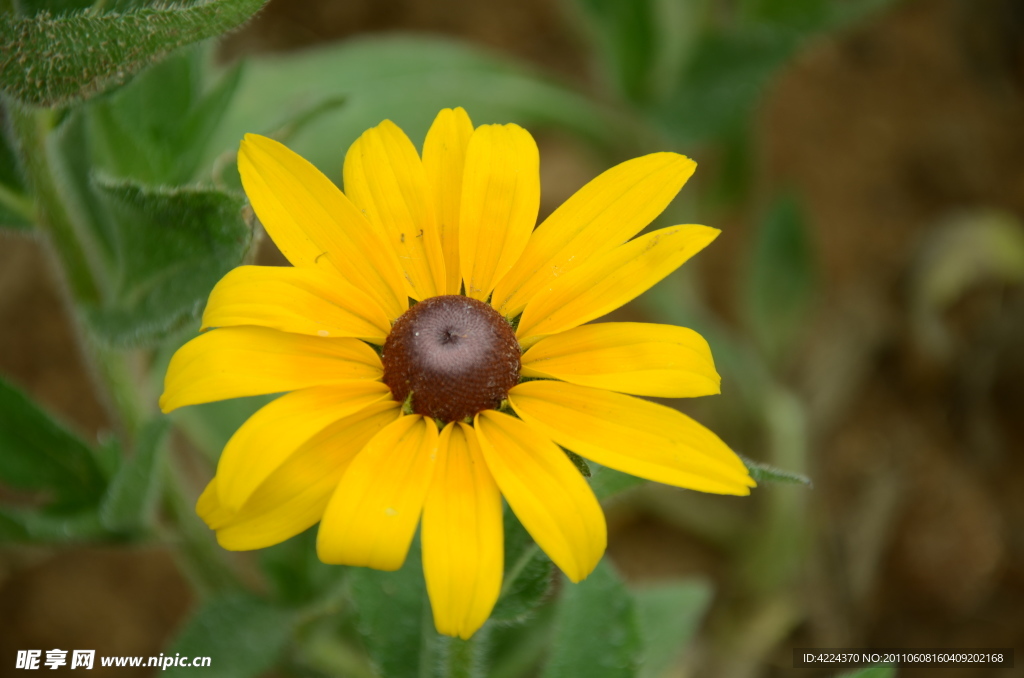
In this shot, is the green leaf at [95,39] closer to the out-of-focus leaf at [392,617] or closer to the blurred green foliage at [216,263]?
the blurred green foliage at [216,263]

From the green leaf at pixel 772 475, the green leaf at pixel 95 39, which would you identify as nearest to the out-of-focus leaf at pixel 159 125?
the green leaf at pixel 95 39

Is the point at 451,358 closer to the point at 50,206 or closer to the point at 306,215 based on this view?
the point at 306,215

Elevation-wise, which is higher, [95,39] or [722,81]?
[722,81]

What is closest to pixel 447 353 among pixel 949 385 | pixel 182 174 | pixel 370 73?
pixel 182 174

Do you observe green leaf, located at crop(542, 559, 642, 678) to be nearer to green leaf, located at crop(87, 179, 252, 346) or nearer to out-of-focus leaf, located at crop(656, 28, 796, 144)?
green leaf, located at crop(87, 179, 252, 346)

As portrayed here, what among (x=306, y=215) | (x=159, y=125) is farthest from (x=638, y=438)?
(x=159, y=125)

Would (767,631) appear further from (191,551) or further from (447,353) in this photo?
(447,353)

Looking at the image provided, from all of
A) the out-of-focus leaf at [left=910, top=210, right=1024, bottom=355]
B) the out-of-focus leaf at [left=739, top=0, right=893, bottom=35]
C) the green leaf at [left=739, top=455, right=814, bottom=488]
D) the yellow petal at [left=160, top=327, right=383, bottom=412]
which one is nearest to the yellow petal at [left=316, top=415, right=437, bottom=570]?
the yellow petal at [left=160, top=327, right=383, bottom=412]
